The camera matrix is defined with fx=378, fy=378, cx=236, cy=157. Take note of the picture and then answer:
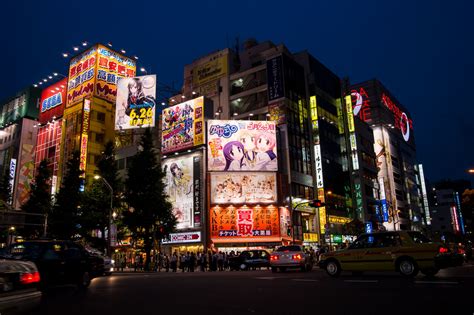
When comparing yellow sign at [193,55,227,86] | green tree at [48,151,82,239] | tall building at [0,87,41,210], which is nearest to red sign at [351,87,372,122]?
yellow sign at [193,55,227,86]

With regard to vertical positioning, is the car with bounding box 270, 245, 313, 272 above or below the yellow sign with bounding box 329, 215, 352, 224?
below

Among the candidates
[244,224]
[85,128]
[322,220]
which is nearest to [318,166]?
[322,220]

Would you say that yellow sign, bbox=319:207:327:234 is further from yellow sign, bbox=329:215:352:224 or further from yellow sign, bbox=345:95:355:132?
yellow sign, bbox=345:95:355:132

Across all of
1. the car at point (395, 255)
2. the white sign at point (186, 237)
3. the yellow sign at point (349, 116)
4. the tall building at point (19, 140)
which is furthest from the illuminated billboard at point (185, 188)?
the yellow sign at point (349, 116)

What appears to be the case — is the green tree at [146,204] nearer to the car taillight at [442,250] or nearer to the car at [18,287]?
the car taillight at [442,250]

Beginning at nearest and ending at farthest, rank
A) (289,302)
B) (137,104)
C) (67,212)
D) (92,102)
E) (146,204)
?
(289,302), (146,204), (67,212), (137,104), (92,102)

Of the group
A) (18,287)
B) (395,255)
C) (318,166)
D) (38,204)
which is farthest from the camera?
(318,166)

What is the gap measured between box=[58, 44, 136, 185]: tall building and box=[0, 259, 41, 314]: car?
49.4 metres

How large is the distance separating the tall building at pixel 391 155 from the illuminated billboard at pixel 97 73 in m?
48.4

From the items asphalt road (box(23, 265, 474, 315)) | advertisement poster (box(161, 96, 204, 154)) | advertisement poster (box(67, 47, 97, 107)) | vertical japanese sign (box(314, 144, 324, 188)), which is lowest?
asphalt road (box(23, 265, 474, 315))

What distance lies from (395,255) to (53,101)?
62.5 m

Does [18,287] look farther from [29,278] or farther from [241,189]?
[241,189]

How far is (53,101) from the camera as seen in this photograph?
6262 cm

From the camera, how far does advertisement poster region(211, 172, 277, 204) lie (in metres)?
43.2
